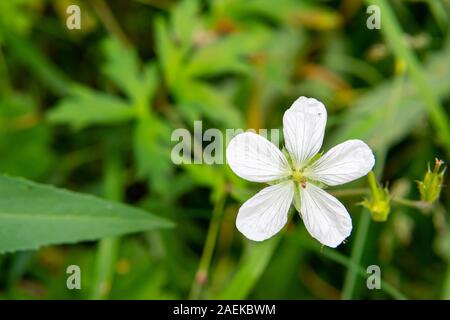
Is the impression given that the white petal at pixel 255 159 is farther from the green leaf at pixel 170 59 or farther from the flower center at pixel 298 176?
the green leaf at pixel 170 59

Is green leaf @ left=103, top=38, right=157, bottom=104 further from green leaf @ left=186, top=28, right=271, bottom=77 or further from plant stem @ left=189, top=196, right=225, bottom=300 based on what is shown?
plant stem @ left=189, top=196, right=225, bottom=300

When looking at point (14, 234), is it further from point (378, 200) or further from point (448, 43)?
point (448, 43)

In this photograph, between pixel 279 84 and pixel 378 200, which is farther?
pixel 279 84

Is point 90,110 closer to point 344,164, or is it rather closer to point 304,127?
point 304,127

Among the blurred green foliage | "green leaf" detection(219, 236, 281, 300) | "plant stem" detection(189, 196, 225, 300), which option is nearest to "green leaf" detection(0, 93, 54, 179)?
the blurred green foliage

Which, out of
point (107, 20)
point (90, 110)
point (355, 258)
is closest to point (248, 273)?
point (355, 258)

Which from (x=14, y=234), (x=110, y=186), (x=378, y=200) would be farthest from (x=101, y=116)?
(x=378, y=200)

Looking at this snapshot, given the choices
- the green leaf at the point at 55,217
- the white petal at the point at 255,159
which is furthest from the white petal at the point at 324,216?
the green leaf at the point at 55,217
